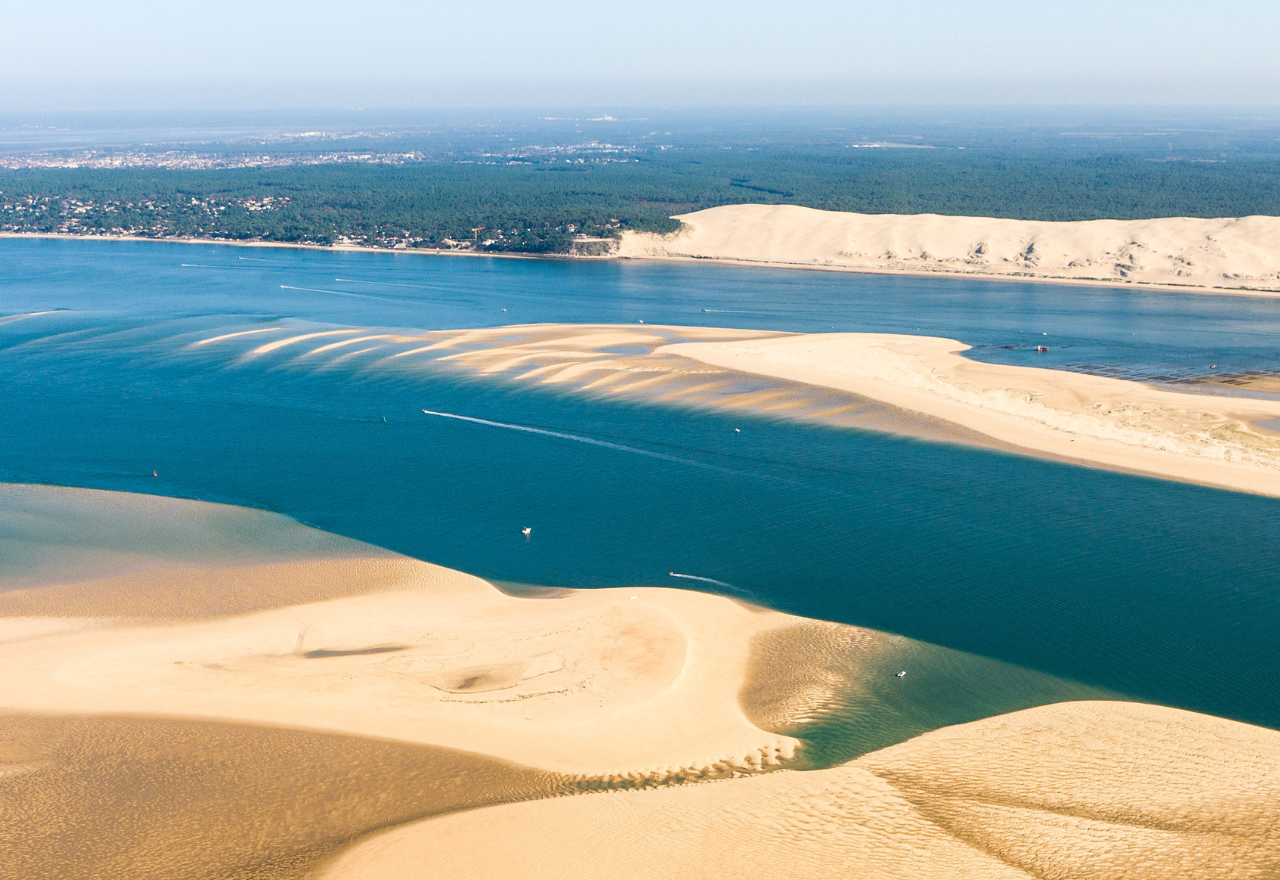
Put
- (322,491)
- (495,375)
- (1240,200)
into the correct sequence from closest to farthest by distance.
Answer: (322,491), (495,375), (1240,200)

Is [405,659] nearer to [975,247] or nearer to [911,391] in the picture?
[911,391]

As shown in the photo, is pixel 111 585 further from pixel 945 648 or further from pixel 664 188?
pixel 664 188

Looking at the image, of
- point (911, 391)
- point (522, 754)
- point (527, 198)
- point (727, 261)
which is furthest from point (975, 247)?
point (522, 754)

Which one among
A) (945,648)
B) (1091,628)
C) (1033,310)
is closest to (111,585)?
(945,648)

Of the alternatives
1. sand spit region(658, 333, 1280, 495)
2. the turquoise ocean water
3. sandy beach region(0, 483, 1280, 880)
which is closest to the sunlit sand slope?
sandy beach region(0, 483, 1280, 880)

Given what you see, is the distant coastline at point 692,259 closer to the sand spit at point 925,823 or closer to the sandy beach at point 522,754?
the sandy beach at point 522,754

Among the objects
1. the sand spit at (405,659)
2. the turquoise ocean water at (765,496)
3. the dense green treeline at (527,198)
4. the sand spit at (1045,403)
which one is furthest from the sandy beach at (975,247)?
the sand spit at (405,659)
